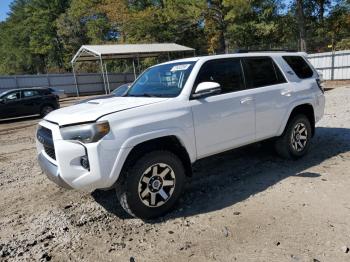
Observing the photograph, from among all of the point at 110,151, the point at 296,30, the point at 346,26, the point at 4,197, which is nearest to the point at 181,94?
the point at 110,151

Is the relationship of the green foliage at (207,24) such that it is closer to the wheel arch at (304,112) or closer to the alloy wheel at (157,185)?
the wheel arch at (304,112)

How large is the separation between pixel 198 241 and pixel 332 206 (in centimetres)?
175

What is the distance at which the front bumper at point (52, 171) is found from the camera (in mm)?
3834

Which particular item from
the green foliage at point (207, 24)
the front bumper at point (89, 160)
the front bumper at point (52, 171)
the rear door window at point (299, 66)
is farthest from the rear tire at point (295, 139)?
the green foliage at point (207, 24)

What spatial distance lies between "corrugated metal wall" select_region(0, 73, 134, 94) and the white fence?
65.9 ft

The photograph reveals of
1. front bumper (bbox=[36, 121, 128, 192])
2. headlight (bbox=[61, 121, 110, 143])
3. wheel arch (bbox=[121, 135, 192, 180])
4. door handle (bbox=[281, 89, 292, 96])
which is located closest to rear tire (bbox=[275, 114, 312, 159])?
door handle (bbox=[281, 89, 292, 96])

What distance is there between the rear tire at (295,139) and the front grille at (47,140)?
11.8 feet

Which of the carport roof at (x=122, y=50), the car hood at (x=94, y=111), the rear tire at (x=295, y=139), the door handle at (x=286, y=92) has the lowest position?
the rear tire at (x=295, y=139)

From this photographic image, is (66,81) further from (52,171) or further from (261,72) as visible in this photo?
(52,171)

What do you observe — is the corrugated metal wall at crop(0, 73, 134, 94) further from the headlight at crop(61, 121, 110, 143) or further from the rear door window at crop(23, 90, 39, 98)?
the headlight at crop(61, 121, 110, 143)

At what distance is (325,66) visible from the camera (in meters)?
22.4

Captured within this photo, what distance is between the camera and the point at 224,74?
4.95 m

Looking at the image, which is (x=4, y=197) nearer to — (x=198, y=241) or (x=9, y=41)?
(x=198, y=241)

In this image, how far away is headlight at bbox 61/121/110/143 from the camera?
3.64 meters
